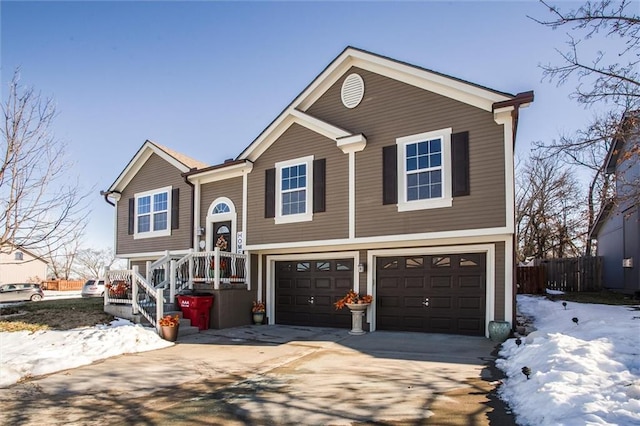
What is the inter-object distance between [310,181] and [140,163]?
27.0 feet

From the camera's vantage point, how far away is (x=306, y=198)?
12594 mm

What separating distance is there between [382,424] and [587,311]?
880 centimetres

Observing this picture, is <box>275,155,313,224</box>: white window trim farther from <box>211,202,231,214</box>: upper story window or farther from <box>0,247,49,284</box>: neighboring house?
<box>0,247,49,284</box>: neighboring house

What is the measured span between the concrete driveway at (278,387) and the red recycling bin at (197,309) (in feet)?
6.85

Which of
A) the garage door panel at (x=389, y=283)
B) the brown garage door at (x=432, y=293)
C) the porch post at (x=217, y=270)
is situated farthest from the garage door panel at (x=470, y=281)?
the porch post at (x=217, y=270)

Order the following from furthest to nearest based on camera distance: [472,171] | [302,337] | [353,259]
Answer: [353,259]
[302,337]
[472,171]

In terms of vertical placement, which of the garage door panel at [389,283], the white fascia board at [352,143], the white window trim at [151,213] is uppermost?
the white fascia board at [352,143]

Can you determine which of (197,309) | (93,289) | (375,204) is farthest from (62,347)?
(93,289)

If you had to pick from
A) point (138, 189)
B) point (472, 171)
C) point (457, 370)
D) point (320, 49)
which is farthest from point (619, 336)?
point (138, 189)

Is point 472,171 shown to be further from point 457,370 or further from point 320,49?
point 320,49

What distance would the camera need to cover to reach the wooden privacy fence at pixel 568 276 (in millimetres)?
19938

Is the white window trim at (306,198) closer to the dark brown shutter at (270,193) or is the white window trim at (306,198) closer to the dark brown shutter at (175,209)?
the dark brown shutter at (270,193)

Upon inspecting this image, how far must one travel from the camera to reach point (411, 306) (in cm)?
1161

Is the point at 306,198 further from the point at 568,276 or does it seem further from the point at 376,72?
the point at 568,276
